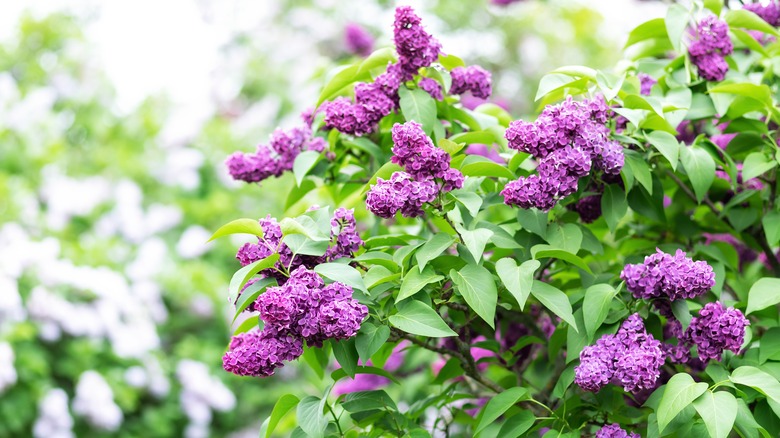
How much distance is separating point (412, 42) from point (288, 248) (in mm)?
483

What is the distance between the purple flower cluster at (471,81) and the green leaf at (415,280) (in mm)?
494

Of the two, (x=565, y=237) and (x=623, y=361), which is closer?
(x=623, y=361)

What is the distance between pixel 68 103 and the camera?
241 inches

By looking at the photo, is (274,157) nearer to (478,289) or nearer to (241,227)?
(241,227)

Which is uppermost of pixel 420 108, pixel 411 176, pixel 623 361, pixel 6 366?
pixel 6 366

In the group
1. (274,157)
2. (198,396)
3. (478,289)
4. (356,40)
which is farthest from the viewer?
(198,396)

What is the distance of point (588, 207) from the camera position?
5.56 feet

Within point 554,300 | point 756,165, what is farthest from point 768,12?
point 554,300

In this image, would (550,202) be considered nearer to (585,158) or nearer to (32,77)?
(585,158)

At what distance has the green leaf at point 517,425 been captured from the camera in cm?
148

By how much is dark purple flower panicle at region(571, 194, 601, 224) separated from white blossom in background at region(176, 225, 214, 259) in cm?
404

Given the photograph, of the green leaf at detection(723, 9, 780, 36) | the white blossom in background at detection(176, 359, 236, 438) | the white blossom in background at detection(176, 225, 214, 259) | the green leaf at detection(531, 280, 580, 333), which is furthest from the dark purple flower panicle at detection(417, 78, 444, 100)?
the white blossom in background at detection(176, 225, 214, 259)

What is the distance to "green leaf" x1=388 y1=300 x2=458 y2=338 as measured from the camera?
4.40 feet

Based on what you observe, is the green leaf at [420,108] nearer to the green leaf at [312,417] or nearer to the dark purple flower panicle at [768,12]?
the green leaf at [312,417]
